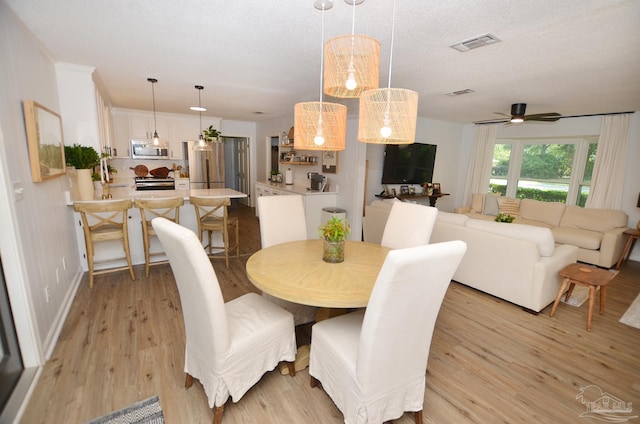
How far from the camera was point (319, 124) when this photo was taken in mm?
1854

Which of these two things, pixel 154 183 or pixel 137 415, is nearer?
pixel 137 415

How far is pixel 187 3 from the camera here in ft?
5.73

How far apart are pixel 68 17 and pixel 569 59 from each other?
3868 mm

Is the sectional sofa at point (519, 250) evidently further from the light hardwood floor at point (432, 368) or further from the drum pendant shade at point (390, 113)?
the drum pendant shade at point (390, 113)

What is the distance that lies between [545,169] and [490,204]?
4.10ft

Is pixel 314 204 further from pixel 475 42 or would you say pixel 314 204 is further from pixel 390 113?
pixel 390 113

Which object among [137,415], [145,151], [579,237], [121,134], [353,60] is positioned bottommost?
[137,415]

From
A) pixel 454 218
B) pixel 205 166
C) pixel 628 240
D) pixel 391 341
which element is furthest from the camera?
pixel 205 166

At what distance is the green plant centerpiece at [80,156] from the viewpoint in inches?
121

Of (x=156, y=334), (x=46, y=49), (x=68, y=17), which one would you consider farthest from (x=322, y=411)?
(x=46, y=49)

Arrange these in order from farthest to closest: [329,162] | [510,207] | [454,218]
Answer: [510,207] < [329,162] < [454,218]

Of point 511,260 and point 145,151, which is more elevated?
point 145,151

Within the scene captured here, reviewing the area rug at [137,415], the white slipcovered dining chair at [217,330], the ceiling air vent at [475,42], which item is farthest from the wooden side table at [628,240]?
the area rug at [137,415]

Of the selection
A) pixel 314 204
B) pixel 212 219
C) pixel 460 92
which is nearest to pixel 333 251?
pixel 212 219
